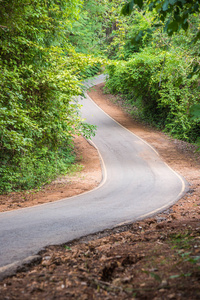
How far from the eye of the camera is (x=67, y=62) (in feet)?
43.3

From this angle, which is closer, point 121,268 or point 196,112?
point 196,112

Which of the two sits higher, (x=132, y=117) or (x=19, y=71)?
(x=19, y=71)

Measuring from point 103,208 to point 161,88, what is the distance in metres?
19.5

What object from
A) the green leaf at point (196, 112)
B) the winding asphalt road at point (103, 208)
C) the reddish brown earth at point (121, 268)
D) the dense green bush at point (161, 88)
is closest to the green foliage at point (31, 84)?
the winding asphalt road at point (103, 208)

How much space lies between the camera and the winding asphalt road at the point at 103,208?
571 cm

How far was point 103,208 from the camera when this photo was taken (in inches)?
361

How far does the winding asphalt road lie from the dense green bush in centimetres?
574

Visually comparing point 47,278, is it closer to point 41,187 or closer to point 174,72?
point 41,187

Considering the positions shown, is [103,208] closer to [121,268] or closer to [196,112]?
[121,268]

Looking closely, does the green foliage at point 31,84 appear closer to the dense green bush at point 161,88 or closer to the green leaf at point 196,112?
the green leaf at point 196,112

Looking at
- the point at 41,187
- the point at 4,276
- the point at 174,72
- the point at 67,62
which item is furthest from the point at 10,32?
the point at 174,72

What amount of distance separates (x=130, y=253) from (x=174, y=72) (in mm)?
21193

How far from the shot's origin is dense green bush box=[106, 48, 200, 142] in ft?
76.2

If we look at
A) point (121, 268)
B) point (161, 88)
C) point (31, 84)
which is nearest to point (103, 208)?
point (121, 268)
